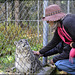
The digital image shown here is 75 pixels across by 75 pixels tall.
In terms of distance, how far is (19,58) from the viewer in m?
2.97

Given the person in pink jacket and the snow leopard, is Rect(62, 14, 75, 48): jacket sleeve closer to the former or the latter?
the person in pink jacket

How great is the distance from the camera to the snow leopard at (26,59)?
9.47ft

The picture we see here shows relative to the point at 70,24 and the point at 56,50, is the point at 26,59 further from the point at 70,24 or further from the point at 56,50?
the point at 70,24

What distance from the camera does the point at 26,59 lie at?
116 inches

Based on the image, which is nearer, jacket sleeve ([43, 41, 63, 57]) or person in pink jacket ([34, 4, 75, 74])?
person in pink jacket ([34, 4, 75, 74])

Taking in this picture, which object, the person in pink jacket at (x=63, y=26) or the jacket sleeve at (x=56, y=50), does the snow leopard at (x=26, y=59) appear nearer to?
the jacket sleeve at (x=56, y=50)

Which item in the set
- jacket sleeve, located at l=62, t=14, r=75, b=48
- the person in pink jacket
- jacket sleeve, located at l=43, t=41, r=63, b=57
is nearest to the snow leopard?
jacket sleeve, located at l=43, t=41, r=63, b=57

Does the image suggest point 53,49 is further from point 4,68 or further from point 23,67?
point 4,68

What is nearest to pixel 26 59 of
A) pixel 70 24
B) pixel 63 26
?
pixel 63 26

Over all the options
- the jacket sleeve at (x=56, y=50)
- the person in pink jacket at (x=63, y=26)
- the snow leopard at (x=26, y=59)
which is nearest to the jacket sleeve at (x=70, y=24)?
the person in pink jacket at (x=63, y=26)

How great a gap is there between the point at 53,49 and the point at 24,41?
0.68 m

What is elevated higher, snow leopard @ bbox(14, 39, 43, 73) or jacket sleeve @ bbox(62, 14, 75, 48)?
jacket sleeve @ bbox(62, 14, 75, 48)

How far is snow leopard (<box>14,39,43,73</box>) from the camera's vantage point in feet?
9.47

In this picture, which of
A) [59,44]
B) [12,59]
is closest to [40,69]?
[59,44]
